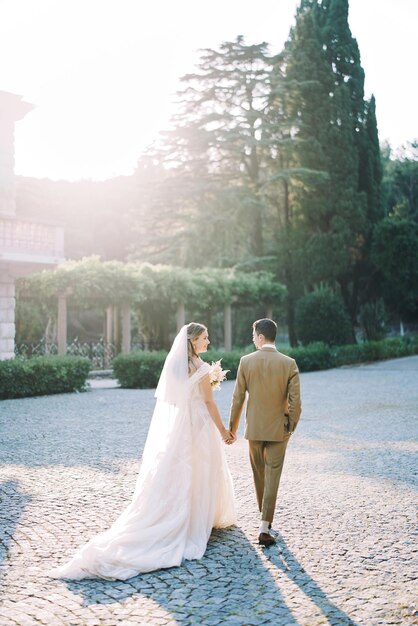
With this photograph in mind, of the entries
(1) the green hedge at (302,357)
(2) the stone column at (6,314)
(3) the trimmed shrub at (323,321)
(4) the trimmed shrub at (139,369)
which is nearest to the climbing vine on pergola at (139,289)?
(3) the trimmed shrub at (323,321)

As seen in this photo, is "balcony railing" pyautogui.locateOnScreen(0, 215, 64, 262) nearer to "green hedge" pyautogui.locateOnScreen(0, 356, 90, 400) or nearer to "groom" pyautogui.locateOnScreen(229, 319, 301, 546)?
"green hedge" pyautogui.locateOnScreen(0, 356, 90, 400)

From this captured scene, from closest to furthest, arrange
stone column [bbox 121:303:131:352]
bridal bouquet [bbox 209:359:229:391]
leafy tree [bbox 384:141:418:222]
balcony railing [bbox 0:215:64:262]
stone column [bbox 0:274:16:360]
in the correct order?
bridal bouquet [bbox 209:359:229:391] → balcony railing [bbox 0:215:64:262] → stone column [bbox 0:274:16:360] → stone column [bbox 121:303:131:352] → leafy tree [bbox 384:141:418:222]

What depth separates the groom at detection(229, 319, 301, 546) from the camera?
494cm

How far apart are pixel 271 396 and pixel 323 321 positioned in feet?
72.6

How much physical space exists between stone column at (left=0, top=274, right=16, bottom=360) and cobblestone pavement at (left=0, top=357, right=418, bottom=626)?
845 cm

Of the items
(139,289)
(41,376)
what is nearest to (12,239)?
(41,376)

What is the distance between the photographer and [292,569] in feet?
14.1

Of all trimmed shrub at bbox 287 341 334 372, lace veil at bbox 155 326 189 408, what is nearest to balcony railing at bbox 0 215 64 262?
trimmed shrub at bbox 287 341 334 372

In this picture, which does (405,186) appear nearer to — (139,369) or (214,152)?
(214,152)

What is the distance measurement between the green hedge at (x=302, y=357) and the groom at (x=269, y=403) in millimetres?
13055

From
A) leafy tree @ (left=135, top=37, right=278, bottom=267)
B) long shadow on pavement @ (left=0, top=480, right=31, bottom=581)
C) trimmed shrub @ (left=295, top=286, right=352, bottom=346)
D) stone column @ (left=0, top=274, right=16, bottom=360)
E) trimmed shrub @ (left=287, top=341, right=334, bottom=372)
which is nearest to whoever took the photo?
long shadow on pavement @ (left=0, top=480, right=31, bottom=581)

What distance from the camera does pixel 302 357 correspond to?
23.5m

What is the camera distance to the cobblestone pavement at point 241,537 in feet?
11.9

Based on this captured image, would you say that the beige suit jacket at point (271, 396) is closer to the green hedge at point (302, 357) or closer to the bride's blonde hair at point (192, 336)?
the bride's blonde hair at point (192, 336)
